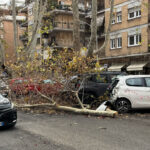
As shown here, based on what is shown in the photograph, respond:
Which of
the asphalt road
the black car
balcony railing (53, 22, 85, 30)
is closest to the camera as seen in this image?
the asphalt road

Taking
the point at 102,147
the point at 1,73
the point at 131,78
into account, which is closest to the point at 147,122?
the point at 131,78

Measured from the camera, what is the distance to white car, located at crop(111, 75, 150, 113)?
32.3ft

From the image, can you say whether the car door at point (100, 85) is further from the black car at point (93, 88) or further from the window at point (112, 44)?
the window at point (112, 44)

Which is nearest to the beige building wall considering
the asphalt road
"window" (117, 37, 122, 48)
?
"window" (117, 37, 122, 48)

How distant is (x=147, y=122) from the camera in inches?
331

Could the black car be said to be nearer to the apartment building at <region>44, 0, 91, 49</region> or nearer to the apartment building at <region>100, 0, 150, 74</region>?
the apartment building at <region>100, 0, 150, 74</region>

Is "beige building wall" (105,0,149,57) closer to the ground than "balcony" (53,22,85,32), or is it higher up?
closer to the ground

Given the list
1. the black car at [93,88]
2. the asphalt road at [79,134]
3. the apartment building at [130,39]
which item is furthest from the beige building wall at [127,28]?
the asphalt road at [79,134]

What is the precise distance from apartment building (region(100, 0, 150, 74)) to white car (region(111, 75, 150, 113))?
16.6m

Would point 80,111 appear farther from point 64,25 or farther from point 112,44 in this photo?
point 64,25

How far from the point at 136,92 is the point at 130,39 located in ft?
65.3

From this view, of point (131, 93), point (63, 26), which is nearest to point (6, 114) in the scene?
point (131, 93)

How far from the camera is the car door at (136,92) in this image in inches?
388

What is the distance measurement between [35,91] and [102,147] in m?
6.23
